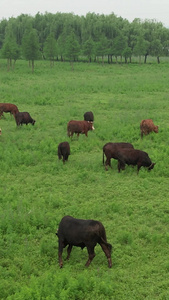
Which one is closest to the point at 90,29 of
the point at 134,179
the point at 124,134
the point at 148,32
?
the point at 148,32

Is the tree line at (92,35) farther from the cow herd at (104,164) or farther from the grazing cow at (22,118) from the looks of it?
the cow herd at (104,164)

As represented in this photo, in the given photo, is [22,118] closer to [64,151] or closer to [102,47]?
[64,151]

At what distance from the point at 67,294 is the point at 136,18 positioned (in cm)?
9894

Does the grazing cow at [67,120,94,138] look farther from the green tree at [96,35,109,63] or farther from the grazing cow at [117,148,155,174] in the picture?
the green tree at [96,35,109,63]

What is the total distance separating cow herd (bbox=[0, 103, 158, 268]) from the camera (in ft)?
21.7

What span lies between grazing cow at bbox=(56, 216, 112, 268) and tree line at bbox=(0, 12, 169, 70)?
54534 mm

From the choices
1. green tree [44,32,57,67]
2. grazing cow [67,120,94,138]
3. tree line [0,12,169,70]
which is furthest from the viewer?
tree line [0,12,169,70]

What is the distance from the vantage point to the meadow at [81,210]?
20.0 feet

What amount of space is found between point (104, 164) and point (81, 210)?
14.1ft

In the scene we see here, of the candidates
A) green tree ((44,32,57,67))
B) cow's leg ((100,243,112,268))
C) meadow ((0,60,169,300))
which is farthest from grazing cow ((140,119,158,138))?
green tree ((44,32,57,67))

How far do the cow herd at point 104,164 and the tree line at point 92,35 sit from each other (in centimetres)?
4503

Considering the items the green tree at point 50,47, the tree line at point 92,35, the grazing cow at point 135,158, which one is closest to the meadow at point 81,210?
the grazing cow at point 135,158

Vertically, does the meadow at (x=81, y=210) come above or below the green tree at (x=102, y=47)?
below

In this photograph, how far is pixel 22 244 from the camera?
7488 mm
